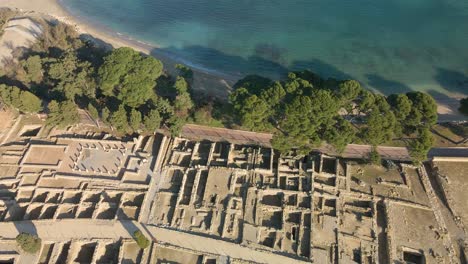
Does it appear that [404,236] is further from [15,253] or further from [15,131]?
[15,131]

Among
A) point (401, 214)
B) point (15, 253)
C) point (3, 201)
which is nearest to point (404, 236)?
point (401, 214)

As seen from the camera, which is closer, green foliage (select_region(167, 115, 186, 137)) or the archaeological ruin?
the archaeological ruin

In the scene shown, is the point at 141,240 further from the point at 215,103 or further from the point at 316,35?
the point at 316,35

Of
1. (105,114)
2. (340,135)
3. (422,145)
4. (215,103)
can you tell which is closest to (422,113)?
(422,145)

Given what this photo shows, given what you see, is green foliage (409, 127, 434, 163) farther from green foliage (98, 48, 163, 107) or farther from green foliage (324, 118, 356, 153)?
green foliage (98, 48, 163, 107)

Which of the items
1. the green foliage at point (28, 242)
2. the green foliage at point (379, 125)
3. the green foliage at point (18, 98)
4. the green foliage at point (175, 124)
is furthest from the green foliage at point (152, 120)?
the green foliage at point (379, 125)

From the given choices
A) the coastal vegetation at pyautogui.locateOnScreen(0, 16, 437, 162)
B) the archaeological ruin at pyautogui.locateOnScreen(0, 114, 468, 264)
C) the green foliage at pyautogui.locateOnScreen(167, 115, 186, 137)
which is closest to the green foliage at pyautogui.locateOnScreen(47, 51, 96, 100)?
the coastal vegetation at pyautogui.locateOnScreen(0, 16, 437, 162)

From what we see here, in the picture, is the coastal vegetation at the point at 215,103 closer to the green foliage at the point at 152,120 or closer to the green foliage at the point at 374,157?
the green foliage at the point at 152,120
